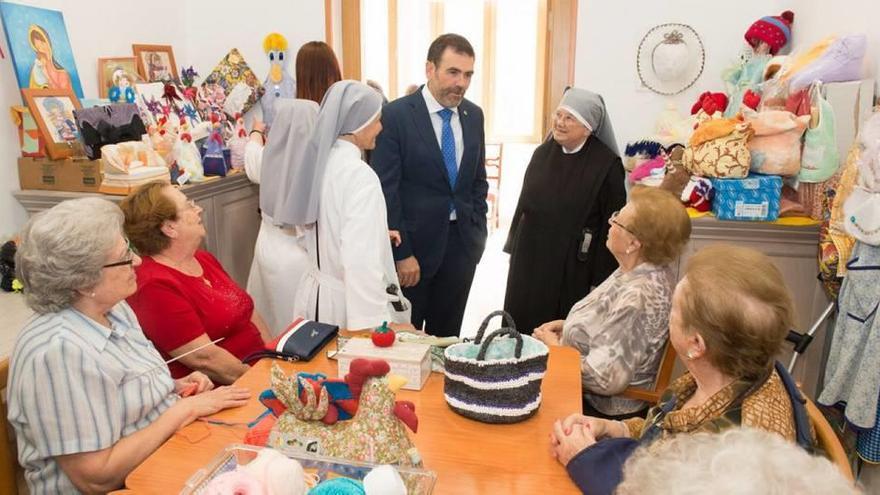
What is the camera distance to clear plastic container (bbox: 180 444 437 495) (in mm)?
1171

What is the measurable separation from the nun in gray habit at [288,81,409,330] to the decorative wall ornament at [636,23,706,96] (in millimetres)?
1973

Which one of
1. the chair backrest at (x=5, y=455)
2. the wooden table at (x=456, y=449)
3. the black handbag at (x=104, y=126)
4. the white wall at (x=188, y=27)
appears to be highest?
the white wall at (x=188, y=27)

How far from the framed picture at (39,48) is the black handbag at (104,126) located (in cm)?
20

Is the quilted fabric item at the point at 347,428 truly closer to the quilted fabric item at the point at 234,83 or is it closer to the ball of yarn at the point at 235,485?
the ball of yarn at the point at 235,485

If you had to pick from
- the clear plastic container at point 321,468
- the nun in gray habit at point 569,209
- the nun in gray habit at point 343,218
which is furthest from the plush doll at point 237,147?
the clear plastic container at point 321,468

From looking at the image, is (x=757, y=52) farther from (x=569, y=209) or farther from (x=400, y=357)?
(x=400, y=357)

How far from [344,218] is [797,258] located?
1.94 m

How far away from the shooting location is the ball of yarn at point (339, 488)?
104cm

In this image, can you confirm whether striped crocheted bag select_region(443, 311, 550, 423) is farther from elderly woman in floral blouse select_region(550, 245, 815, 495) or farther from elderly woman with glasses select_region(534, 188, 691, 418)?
elderly woman with glasses select_region(534, 188, 691, 418)

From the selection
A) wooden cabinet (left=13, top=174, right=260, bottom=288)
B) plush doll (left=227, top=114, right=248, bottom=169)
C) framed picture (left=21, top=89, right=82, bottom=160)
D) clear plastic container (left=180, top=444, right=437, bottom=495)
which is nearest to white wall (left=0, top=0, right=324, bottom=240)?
framed picture (left=21, top=89, right=82, bottom=160)

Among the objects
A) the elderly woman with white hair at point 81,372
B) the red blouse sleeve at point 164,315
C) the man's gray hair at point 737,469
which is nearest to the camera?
the man's gray hair at point 737,469

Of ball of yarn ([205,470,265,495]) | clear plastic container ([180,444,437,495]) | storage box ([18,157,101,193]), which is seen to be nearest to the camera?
ball of yarn ([205,470,265,495])

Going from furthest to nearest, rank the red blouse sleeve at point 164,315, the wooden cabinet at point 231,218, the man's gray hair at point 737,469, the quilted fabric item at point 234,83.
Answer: the quilted fabric item at point 234,83
the wooden cabinet at point 231,218
the red blouse sleeve at point 164,315
the man's gray hair at point 737,469

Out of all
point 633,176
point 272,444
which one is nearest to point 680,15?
point 633,176
